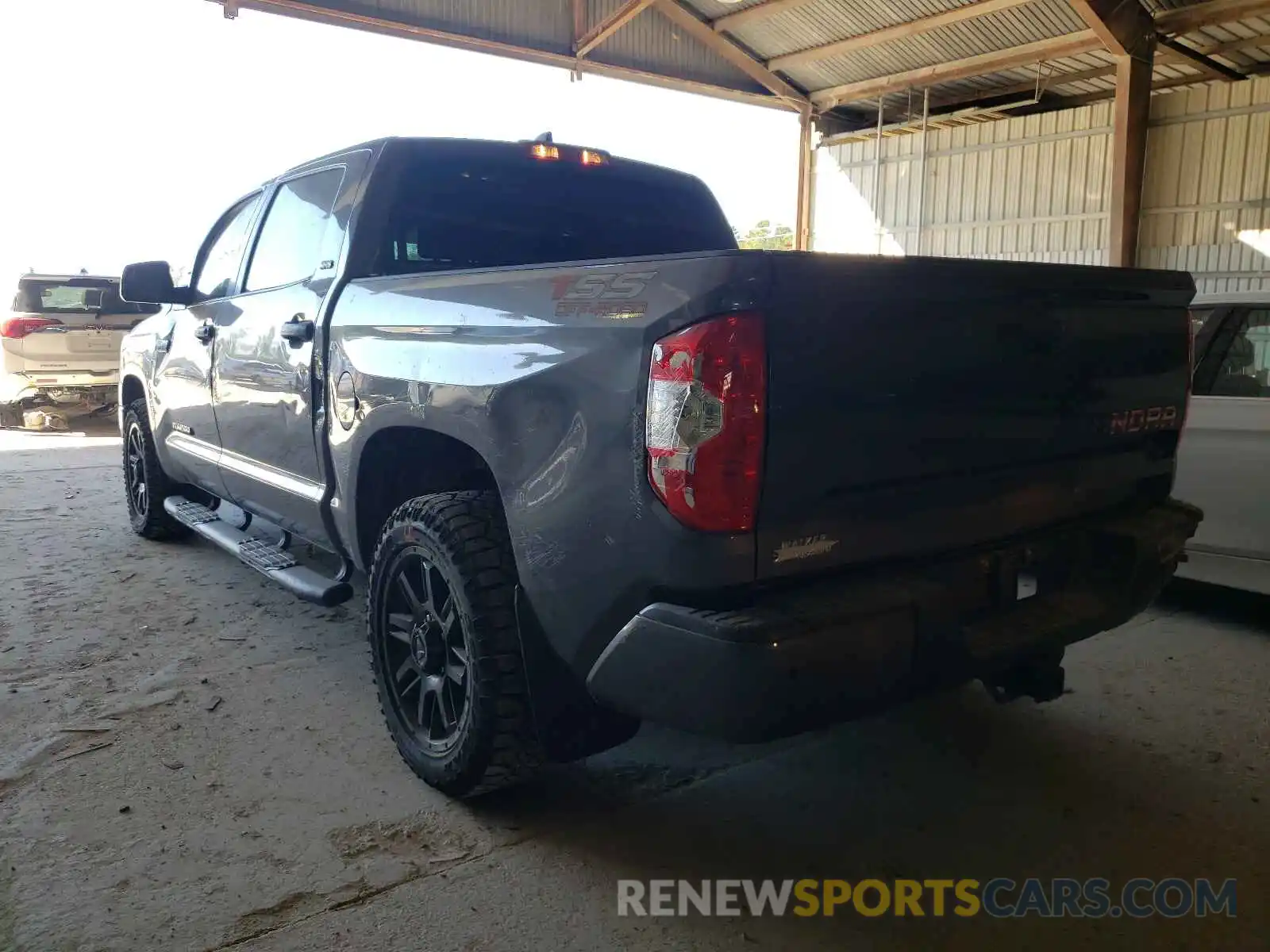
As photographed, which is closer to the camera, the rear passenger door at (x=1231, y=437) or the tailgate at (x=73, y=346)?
the rear passenger door at (x=1231, y=437)

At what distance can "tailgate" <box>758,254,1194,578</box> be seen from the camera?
1.99 m

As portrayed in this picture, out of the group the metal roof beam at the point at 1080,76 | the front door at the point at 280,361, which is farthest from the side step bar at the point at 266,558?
the metal roof beam at the point at 1080,76

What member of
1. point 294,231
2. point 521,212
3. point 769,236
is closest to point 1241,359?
point 521,212

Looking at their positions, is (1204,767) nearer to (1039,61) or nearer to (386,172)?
(386,172)

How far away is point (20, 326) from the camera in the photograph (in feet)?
35.6

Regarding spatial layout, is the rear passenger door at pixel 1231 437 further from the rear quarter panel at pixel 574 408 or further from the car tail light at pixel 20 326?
the car tail light at pixel 20 326

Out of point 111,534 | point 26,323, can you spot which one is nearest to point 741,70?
point 26,323

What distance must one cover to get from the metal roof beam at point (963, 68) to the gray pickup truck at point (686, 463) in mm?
11019

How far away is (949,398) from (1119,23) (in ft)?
37.1

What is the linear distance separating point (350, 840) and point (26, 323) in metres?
10.6

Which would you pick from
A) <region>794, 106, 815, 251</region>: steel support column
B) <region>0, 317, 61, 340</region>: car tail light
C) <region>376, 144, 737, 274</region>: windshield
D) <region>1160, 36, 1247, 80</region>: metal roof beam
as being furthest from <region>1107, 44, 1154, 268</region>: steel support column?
<region>0, 317, 61, 340</region>: car tail light

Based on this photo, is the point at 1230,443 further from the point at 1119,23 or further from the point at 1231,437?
the point at 1119,23

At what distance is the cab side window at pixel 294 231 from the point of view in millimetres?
3645

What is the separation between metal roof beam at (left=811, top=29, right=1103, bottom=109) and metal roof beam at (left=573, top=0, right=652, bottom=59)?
3588 millimetres
